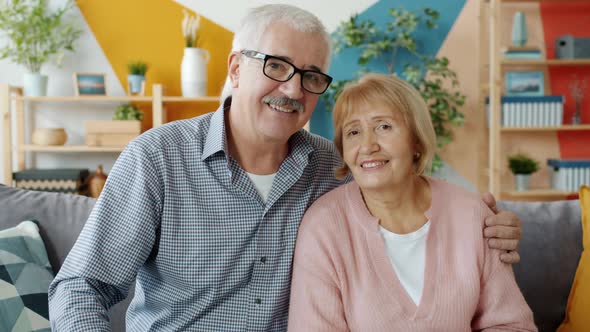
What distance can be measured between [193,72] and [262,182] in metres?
2.69

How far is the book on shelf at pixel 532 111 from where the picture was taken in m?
4.03

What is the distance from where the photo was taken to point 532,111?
13.3 feet

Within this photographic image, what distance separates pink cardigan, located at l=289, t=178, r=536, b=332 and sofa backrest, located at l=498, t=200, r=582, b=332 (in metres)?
0.35

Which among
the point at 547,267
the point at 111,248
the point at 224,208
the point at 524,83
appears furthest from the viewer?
the point at 524,83

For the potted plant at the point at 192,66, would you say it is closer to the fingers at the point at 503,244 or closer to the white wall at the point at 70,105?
the white wall at the point at 70,105

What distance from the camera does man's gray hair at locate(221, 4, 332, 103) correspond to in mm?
1480

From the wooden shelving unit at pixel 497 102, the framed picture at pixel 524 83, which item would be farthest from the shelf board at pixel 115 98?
the framed picture at pixel 524 83

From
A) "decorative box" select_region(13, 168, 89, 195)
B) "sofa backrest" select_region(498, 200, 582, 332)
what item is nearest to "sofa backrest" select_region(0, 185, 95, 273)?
"sofa backrest" select_region(498, 200, 582, 332)

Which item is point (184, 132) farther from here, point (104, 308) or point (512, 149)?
point (512, 149)

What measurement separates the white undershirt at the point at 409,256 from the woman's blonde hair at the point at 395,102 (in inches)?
8.1

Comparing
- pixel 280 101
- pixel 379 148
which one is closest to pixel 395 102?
pixel 379 148

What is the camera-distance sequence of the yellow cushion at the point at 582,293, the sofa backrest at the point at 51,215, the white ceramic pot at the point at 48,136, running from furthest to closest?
the white ceramic pot at the point at 48,136 < the sofa backrest at the point at 51,215 < the yellow cushion at the point at 582,293

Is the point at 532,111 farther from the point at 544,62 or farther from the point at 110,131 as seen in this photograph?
the point at 110,131

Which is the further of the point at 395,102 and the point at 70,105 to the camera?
the point at 70,105
